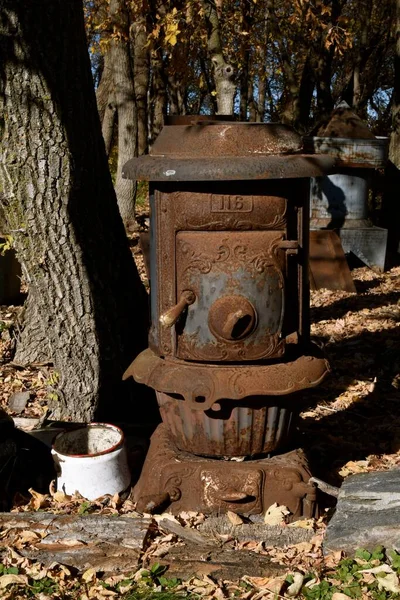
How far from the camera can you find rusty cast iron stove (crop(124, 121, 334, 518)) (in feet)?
12.6

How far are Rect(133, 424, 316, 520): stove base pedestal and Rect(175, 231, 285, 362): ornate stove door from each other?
63 centimetres

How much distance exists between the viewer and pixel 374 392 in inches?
237

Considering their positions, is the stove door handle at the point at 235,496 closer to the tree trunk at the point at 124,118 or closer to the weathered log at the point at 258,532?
the weathered log at the point at 258,532

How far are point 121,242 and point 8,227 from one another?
2.48ft

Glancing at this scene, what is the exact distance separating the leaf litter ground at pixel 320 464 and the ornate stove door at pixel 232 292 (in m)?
0.85

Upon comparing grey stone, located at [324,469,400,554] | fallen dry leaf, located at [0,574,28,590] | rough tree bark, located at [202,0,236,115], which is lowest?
fallen dry leaf, located at [0,574,28,590]

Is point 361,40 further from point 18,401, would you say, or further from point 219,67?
point 18,401

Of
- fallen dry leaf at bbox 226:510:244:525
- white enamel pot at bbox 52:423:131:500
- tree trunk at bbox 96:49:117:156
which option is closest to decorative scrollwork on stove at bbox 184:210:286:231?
white enamel pot at bbox 52:423:131:500

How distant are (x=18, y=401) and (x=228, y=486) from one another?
7.15 feet

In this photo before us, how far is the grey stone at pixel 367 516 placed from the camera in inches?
142

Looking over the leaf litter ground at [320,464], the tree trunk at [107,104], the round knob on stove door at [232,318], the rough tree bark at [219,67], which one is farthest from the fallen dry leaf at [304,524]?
the tree trunk at [107,104]

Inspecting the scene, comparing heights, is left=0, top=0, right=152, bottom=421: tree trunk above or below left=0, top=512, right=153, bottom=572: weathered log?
above

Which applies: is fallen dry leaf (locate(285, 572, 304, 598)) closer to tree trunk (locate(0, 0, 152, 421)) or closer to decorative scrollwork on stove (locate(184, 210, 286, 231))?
decorative scrollwork on stove (locate(184, 210, 286, 231))

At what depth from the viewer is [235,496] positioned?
4.08 meters
